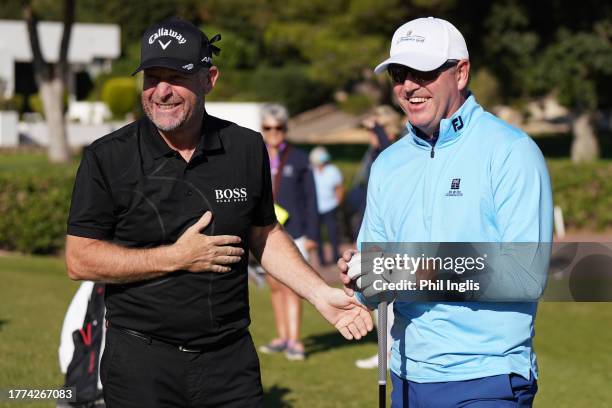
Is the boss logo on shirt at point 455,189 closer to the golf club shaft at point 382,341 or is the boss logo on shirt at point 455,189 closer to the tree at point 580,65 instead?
the golf club shaft at point 382,341

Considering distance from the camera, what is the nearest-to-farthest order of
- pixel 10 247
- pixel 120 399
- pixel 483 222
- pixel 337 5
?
1. pixel 483 222
2. pixel 120 399
3. pixel 10 247
4. pixel 337 5

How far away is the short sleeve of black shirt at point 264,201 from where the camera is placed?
4.86 meters

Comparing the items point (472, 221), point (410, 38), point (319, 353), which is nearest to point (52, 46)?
point (319, 353)

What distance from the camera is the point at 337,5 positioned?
40.3 metres

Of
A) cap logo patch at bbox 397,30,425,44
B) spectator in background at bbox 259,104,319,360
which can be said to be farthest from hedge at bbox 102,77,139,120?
cap logo patch at bbox 397,30,425,44

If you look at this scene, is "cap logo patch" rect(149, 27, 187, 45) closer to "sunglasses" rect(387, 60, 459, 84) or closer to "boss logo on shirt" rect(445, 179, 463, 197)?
"sunglasses" rect(387, 60, 459, 84)

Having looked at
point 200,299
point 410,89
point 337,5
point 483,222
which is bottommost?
point 200,299

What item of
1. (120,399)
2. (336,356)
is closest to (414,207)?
(120,399)

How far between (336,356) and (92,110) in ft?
168

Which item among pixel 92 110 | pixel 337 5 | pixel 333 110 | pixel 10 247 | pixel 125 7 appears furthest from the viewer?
pixel 125 7

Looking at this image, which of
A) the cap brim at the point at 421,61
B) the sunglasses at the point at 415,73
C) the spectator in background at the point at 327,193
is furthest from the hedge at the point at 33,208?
the cap brim at the point at 421,61

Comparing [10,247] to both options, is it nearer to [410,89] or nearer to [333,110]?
[410,89]

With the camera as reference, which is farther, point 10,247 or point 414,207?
point 10,247

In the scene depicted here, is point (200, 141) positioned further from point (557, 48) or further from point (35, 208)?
point (557, 48)
